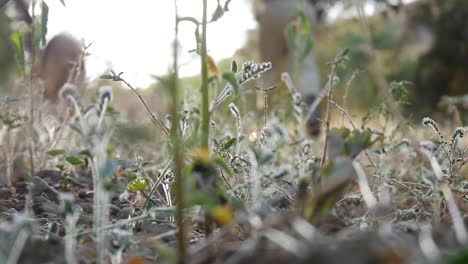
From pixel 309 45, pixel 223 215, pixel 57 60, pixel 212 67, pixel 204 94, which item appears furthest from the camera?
pixel 57 60

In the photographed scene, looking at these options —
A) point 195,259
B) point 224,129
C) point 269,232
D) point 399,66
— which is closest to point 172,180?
point 195,259

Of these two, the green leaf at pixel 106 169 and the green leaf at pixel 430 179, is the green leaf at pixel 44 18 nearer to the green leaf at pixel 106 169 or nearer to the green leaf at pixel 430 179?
the green leaf at pixel 106 169

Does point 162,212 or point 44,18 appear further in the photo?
point 44,18

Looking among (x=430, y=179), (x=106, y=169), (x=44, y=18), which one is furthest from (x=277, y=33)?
(x=106, y=169)

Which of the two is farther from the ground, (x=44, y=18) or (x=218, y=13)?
(x=44, y=18)

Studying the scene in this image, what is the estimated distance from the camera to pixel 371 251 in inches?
22.6

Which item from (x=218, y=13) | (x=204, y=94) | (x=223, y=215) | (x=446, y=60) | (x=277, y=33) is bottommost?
(x=223, y=215)

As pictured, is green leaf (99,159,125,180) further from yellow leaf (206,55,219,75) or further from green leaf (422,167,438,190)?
green leaf (422,167,438,190)

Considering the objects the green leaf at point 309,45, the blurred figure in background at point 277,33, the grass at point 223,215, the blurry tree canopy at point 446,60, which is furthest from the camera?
the blurry tree canopy at point 446,60

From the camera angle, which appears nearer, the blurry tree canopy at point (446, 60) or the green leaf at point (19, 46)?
the green leaf at point (19, 46)

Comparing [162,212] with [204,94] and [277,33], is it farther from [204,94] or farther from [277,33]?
[277,33]

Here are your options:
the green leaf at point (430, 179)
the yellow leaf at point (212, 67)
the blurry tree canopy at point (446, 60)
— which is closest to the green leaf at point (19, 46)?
the yellow leaf at point (212, 67)

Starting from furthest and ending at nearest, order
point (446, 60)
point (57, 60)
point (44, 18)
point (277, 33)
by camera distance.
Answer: point (446, 60)
point (277, 33)
point (57, 60)
point (44, 18)

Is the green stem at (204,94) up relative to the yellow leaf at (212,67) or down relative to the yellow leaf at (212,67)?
down
